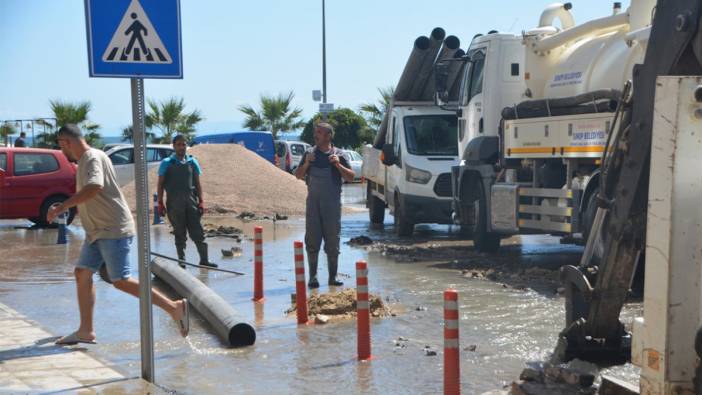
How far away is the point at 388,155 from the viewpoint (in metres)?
18.9

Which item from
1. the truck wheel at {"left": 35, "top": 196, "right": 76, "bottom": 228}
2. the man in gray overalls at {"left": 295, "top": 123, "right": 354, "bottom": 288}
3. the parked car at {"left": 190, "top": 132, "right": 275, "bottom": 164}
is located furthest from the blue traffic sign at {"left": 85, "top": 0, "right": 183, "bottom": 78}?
the parked car at {"left": 190, "top": 132, "right": 275, "bottom": 164}

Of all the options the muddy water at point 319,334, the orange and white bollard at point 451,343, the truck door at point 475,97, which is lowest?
the muddy water at point 319,334

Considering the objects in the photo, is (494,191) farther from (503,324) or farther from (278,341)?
(278,341)

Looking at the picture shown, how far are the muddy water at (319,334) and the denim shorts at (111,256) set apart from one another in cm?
68

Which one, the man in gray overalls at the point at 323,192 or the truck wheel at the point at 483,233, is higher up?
the man in gray overalls at the point at 323,192

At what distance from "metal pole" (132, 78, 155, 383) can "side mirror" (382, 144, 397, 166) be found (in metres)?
12.1

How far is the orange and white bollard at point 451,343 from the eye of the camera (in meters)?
5.68

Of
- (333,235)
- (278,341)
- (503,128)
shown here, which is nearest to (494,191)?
(503,128)

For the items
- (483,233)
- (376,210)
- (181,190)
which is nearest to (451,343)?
(181,190)

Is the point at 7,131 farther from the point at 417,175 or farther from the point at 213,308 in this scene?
the point at 213,308

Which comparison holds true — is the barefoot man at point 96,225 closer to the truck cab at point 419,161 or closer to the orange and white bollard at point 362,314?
the orange and white bollard at point 362,314

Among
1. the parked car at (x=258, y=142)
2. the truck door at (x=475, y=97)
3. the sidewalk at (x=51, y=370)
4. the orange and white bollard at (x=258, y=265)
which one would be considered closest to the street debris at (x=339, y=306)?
the orange and white bollard at (x=258, y=265)

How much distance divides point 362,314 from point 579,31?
24.4ft

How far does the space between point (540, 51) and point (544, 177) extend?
187 cm
